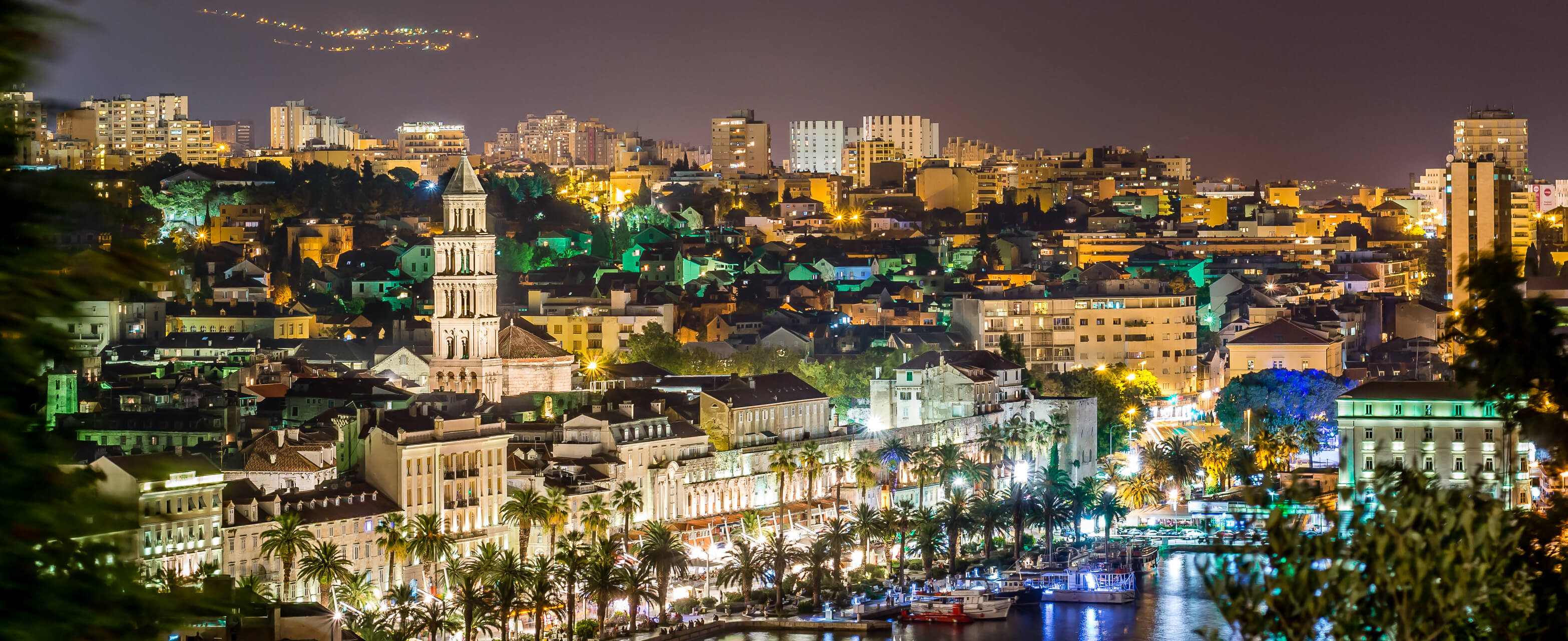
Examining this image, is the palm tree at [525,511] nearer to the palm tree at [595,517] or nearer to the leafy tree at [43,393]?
the palm tree at [595,517]

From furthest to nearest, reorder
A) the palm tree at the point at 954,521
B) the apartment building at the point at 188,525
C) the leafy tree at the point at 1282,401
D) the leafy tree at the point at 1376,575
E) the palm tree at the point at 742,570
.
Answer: the leafy tree at the point at 1282,401, the palm tree at the point at 954,521, the palm tree at the point at 742,570, the apartment building at the point at 188,525, the leafy tree at the point at 1376,575

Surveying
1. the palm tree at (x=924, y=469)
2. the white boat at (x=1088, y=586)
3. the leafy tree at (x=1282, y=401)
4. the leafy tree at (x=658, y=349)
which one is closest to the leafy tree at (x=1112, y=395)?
the leafy tree at (x=1282, y=401)

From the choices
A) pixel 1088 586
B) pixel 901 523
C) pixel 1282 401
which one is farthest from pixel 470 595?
pixel 1282 401

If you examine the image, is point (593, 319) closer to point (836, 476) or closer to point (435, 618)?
point (836, 476)

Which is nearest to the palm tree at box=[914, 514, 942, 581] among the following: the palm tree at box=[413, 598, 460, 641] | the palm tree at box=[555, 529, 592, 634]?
the palm tree at box=[555, 529, 592, 634]

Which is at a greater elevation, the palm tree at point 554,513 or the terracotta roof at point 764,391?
the terracotta roof at point 764,391

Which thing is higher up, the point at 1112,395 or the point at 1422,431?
the point at 1112,395
